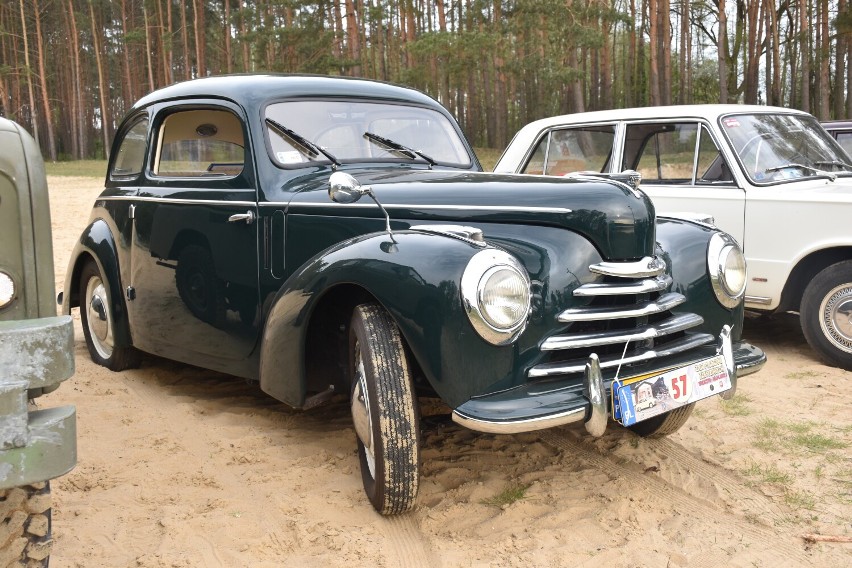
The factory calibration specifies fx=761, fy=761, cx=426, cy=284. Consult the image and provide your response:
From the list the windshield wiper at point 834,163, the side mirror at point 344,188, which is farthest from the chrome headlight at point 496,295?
the windshield wiper at point 834,163

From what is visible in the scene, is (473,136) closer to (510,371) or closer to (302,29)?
(302,29)

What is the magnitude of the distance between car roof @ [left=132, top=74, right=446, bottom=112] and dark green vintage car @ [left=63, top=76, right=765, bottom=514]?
0.05 feet

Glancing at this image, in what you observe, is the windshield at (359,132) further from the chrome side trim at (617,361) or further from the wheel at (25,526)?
the wheel at (25,526)

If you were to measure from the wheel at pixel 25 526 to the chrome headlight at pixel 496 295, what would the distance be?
56.8 inches

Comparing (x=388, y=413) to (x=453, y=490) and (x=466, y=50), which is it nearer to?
(x=453, y=490)

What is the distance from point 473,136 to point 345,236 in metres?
32.5

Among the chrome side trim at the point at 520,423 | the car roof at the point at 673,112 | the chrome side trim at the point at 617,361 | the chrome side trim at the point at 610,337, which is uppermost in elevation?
the car roof at the point at 673,112

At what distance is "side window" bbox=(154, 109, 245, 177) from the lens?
402cm

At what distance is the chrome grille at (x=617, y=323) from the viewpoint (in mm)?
2732

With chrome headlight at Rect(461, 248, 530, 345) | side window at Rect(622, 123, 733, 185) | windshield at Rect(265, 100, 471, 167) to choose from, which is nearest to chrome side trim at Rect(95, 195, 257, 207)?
windshield at Rect(265, 100, 471, 167)

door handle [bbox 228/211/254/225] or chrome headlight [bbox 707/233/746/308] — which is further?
door handle [bbox 228/211/254/225]

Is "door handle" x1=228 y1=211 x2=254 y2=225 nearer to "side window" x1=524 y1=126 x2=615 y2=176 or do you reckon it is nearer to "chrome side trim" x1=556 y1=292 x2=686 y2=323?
"chrome side trim" x1=556 y1=292 x2=686 y2=323

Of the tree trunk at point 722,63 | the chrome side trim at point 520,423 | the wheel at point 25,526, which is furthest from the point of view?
the tree trunk at point 722,63

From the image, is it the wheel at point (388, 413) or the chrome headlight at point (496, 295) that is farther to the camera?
the wheel at point (388, 413)
